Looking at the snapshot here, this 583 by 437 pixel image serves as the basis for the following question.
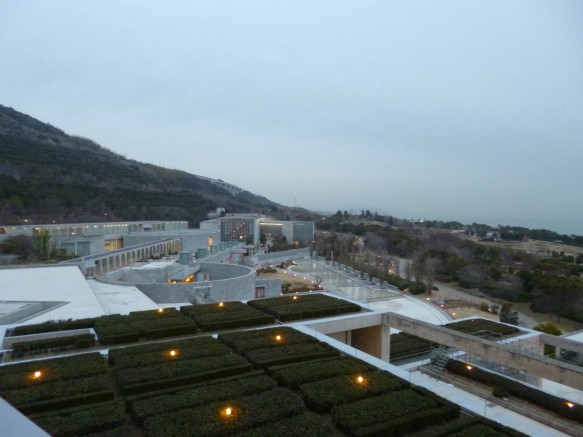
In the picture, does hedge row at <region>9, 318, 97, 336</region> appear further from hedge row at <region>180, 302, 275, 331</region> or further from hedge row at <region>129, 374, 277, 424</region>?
hedge row at <region>129, 374, 277, 424</region>

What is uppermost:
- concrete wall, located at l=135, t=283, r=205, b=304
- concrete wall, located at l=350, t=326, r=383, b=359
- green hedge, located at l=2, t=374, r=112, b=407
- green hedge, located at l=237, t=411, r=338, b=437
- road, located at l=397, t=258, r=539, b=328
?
green hedge, located at l=2, t=374, r=112, b=407

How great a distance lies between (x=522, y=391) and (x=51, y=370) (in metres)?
9.21

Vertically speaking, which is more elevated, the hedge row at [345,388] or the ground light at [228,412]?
the ground light at [228,412]

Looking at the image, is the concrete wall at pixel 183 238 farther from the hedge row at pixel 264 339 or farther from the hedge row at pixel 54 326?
the hedge row at pixel 264 339

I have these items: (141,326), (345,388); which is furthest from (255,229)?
(345,388)

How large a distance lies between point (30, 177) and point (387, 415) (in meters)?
52.9

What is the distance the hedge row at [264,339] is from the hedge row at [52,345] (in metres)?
2.95

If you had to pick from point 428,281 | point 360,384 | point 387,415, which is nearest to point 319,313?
point 360,384

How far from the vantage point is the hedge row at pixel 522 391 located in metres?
7.90

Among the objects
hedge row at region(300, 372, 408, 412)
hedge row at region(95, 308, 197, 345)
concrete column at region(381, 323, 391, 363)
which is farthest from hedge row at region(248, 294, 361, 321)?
hedge row at region(300, 372, 408, 412)

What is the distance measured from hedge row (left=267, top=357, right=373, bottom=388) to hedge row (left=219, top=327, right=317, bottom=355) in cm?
109

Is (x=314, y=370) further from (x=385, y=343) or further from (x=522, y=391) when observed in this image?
(x=385, y=343)

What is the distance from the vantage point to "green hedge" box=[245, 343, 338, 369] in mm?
8062

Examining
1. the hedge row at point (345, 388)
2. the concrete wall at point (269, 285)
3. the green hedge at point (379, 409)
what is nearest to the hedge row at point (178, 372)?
the hedge row at point (345, 388)
